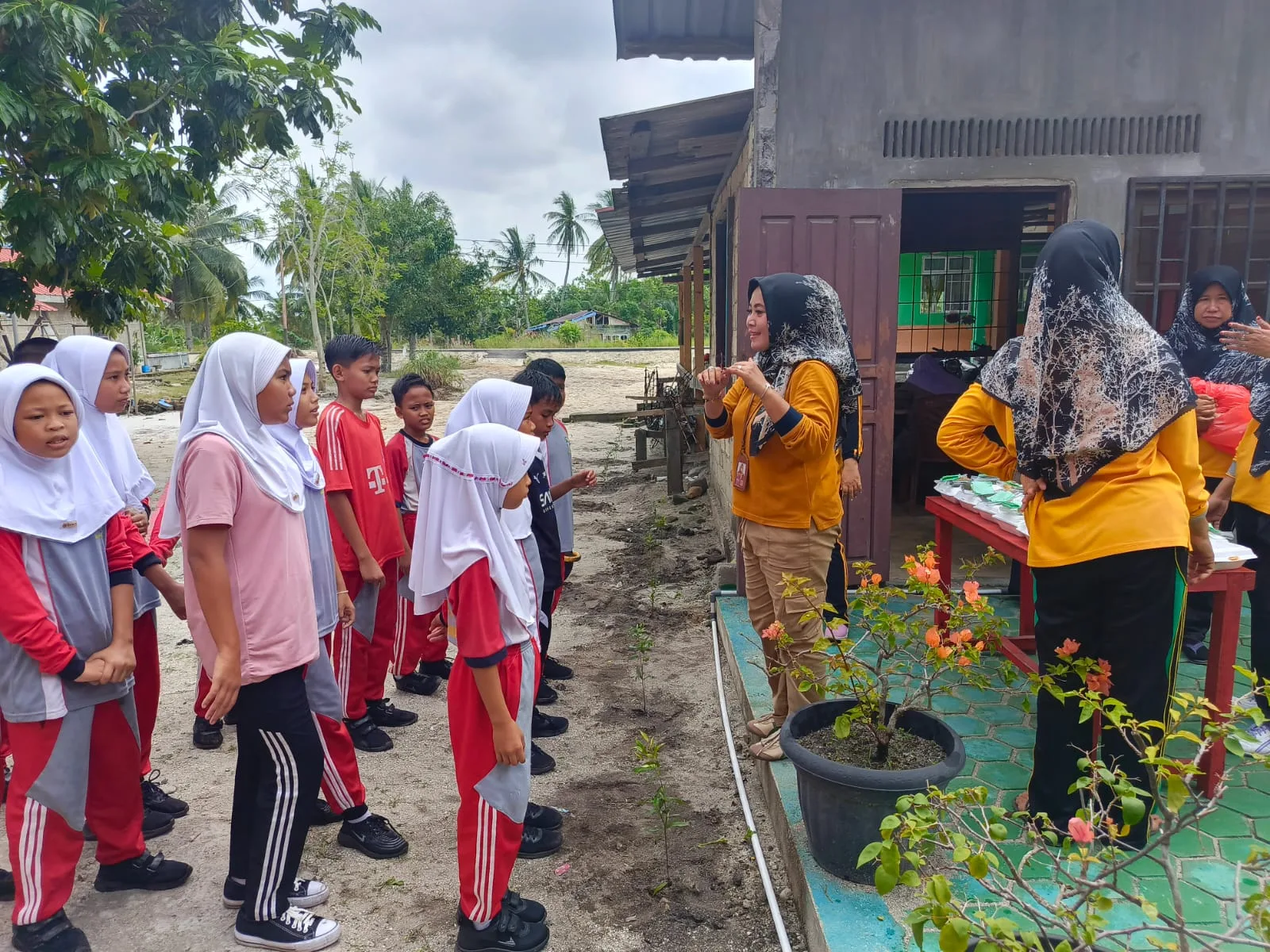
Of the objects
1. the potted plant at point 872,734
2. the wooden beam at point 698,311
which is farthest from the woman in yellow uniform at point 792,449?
the wooden beam at point 698,311

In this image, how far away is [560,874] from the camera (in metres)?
2.90

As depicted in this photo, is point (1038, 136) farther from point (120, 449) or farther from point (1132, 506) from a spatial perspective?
point (120, 449)

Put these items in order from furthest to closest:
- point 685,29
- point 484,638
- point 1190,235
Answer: point 685,29
point 1190,235
point 484,638

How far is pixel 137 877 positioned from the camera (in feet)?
9.09

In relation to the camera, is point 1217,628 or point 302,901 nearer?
point 302,901

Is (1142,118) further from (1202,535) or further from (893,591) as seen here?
(893,591)

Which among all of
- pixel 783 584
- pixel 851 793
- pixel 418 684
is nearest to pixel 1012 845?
pixel 851 793

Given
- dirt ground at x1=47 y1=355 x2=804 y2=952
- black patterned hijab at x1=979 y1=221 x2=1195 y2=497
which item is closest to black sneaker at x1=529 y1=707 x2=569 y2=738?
dirt ground at x1=47 y1=355 x2=804 y2=952

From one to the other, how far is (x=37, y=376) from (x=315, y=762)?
4.33ft

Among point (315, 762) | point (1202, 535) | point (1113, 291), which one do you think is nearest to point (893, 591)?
point (1202, 535)

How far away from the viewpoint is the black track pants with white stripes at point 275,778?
92.8 inches

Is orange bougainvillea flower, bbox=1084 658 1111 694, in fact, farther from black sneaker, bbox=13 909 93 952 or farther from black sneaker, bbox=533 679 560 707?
black sneaker, bbox=13 909 93 952

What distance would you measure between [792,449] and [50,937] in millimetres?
2595

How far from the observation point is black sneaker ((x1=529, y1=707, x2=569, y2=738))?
12.9 feet
